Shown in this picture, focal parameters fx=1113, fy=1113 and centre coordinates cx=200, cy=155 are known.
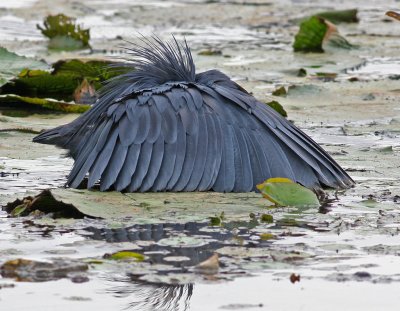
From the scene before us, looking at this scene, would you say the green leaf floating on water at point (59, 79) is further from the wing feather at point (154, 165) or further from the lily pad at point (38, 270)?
the lily pad at point (38, 270)

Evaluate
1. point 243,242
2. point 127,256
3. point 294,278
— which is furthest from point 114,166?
point 294,278

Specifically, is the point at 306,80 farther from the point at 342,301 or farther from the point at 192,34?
the point at 342,301

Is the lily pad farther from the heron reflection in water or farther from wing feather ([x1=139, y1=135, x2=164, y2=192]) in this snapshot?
wing feather ([x1=139, y1=135, x2=164, y2=192])

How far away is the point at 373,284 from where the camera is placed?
12.0 ft

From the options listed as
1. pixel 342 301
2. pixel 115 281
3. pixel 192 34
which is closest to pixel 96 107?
pixel 115 281

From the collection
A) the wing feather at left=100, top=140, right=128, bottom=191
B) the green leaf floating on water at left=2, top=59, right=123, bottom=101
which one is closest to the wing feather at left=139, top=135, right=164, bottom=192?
the wing feather at left=100, top=140, right=128, bottom=191

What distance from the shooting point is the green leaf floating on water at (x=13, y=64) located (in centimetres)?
774

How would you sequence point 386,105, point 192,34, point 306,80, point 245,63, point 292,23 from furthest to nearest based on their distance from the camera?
point 292,23
point 192,34
point 245,63
point 306,80
point 386,105

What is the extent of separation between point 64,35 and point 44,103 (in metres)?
3.21

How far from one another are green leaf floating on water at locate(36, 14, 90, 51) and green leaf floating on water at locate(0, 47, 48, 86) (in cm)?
191

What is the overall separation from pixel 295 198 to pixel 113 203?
78cm

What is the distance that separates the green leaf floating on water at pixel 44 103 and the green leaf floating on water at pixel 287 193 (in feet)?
8.45

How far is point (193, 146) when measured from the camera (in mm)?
5023

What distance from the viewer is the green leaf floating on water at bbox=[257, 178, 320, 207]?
185 inches
